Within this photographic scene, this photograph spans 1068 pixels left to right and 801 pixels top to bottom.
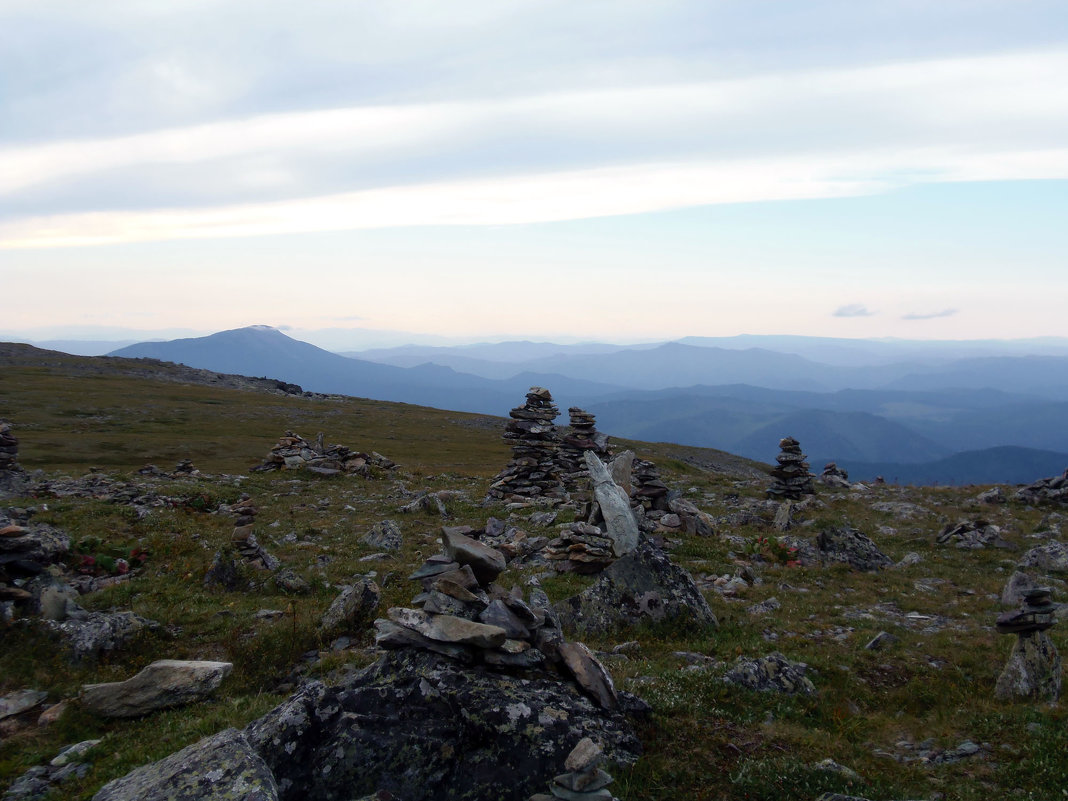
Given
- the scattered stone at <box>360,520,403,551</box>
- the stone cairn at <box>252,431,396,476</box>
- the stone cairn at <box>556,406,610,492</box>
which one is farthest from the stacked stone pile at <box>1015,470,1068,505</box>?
the stone cairn at <box>252,431,396,476</box>

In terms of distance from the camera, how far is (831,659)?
13.2 m

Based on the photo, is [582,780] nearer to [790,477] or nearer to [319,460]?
[790,477]

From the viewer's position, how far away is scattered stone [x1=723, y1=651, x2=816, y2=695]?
445 inches

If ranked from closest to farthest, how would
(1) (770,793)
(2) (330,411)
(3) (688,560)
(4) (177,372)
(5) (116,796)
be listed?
(5) (116,796)
(1) (770,793)
(3) (688,560)
(2) (330,411)
(4) (177,372)

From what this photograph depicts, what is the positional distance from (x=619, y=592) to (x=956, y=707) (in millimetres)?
7174

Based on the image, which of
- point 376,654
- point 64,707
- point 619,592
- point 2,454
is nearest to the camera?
point 64,707

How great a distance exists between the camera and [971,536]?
25.8 metres

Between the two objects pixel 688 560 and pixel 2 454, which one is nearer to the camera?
pixel 688 560

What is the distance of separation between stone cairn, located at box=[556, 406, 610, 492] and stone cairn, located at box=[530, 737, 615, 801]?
29365 mm

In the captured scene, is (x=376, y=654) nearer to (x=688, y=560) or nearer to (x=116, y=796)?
(x=116, y=796)

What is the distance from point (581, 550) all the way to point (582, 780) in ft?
39.4

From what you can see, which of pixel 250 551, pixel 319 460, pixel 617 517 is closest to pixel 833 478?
pixel 617 517

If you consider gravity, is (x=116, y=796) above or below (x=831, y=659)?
above

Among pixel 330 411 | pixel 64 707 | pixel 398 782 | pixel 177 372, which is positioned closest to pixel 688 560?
pixel 398 782
